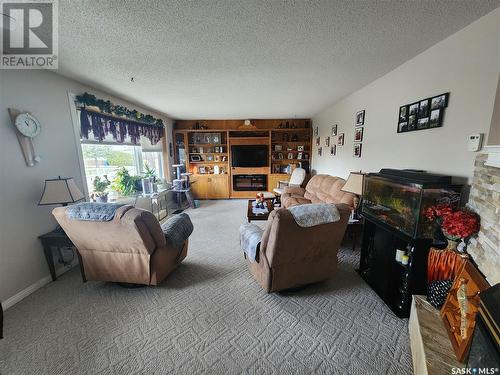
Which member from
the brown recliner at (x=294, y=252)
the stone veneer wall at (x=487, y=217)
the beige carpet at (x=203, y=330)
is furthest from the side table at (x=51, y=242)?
the stone veneer wall at (x=487, y=217)

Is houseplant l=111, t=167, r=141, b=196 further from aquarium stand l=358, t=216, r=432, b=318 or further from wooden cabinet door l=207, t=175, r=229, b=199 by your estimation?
aquarium stand l=358, t=216, r=432, b=318

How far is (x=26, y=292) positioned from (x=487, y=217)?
399 cm

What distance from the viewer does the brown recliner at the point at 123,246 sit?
1.78 meters

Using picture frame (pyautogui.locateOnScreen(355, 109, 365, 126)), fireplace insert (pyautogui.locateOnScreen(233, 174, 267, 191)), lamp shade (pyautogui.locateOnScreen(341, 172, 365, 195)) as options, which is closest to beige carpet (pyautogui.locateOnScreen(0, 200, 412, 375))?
lamp shade (pyautogui.locateOnScreen(341, 172, 365, 195))

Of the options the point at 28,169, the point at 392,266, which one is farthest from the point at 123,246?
the point at 392,266

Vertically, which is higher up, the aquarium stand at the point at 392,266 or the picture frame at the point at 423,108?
the picture frame at the point at 423,108

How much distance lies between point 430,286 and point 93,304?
2908 millimetres

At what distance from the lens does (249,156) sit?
6016 mm

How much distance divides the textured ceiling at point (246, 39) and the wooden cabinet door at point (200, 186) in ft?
11.0

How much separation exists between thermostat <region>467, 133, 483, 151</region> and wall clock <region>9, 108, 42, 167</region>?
3946 millimetres

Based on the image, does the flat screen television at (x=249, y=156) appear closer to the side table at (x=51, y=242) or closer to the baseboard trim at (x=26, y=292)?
the side table at (x=51, y=242)

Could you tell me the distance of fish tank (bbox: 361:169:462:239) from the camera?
1531 millimetres

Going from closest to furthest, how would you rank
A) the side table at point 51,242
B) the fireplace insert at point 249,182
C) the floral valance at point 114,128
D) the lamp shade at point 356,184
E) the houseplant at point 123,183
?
1. the side table at point 51,242
2. the lamp shade at point 356,184
3. the floral valance at point 114,128
4. the houseplant at point 123,183
5. the fireplace insert at point 249,182

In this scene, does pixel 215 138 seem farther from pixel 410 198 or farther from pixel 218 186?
pixel 410 198
